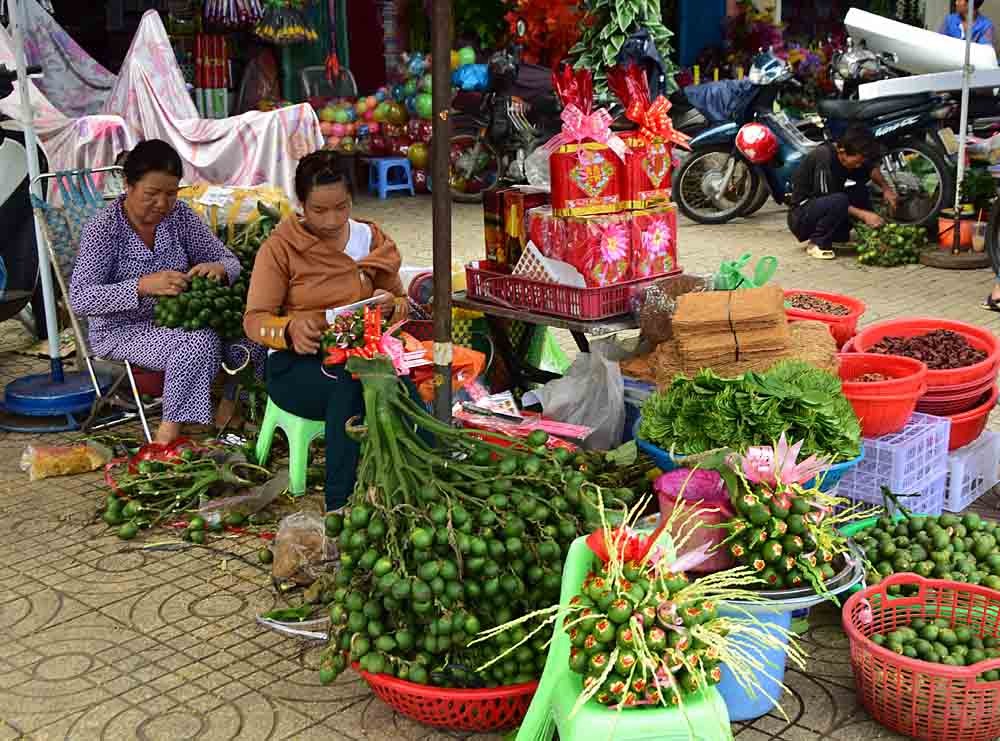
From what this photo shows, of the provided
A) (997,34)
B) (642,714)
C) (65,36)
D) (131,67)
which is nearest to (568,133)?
(642,714)

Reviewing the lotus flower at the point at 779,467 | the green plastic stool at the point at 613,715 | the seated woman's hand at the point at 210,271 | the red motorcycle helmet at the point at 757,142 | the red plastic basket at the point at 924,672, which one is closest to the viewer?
the green plastic stool at the point at 613,715

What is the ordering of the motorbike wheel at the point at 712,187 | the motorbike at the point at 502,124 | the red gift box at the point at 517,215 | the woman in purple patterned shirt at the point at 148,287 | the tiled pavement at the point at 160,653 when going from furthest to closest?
the motorbike at the point at 502,124, the motorbike wheel at the point at 712,187, the woman in purple patterned shirt at the point at 148,287, the red gift box at the point at 517,215, the tiled pavement at the point at 160,653

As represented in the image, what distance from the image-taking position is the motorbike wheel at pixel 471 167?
11078 mm

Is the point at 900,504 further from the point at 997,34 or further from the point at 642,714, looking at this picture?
the point at 997,34

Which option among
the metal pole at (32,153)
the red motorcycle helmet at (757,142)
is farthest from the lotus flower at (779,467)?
the red motorcycle helmet at (757,142)

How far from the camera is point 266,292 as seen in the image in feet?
13.4

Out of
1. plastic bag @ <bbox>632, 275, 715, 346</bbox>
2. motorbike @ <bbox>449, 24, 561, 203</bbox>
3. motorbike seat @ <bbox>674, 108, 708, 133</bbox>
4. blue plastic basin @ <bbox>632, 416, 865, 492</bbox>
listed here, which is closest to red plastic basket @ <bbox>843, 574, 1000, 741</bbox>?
blue plastic basin @ <bbox>632, 416, 865, 492</bbox>

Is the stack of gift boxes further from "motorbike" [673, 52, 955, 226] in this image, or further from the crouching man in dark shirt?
"motorbike" [673, 52, 955, 226]

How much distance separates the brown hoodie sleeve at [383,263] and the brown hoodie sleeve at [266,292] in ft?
1.09

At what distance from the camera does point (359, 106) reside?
1143 centimetres

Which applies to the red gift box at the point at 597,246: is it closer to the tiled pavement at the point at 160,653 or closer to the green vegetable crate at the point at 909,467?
the green vegetable crate at the point at 909,467

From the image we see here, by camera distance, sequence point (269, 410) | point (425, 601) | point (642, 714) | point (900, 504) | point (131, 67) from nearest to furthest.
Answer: point (642, 714) → point (425, 601) → point (900, 504) → point (269, 410) → point (131, 67)

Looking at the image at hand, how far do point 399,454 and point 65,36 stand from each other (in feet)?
22.5

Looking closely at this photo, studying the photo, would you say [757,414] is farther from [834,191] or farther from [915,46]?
[915,46]
